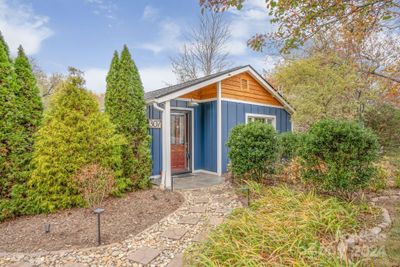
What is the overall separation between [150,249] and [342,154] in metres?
3.61

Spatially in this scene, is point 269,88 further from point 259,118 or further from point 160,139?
point 160,139

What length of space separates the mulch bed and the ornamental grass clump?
5.06 ft

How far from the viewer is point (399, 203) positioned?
174 inches

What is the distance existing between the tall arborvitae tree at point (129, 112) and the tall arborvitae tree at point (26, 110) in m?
1.67

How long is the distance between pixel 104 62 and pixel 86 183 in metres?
9.16

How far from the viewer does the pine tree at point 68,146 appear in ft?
15.1

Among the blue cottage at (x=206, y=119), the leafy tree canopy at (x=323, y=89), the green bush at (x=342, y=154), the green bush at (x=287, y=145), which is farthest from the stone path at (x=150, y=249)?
the leafy tree canopy at (x=323, y=89)

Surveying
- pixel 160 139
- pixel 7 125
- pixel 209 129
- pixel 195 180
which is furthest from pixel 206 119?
pixel 7 125

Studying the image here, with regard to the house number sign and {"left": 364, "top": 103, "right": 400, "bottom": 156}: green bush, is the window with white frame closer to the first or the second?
the house number sign

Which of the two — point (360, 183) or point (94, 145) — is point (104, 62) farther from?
point (360, 183)

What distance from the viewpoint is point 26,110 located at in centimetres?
467

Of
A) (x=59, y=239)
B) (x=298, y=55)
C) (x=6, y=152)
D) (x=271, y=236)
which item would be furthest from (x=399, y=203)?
(x=298, y=55)

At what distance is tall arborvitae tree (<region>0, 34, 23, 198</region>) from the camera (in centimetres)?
433

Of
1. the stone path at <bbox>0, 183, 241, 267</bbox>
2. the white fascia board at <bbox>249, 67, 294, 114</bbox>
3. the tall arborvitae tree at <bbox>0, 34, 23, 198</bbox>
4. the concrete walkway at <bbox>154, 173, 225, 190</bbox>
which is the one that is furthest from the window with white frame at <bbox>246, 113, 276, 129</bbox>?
the tall arborvitae tree at <bbox>0, 34, 23, 198</bbox>
